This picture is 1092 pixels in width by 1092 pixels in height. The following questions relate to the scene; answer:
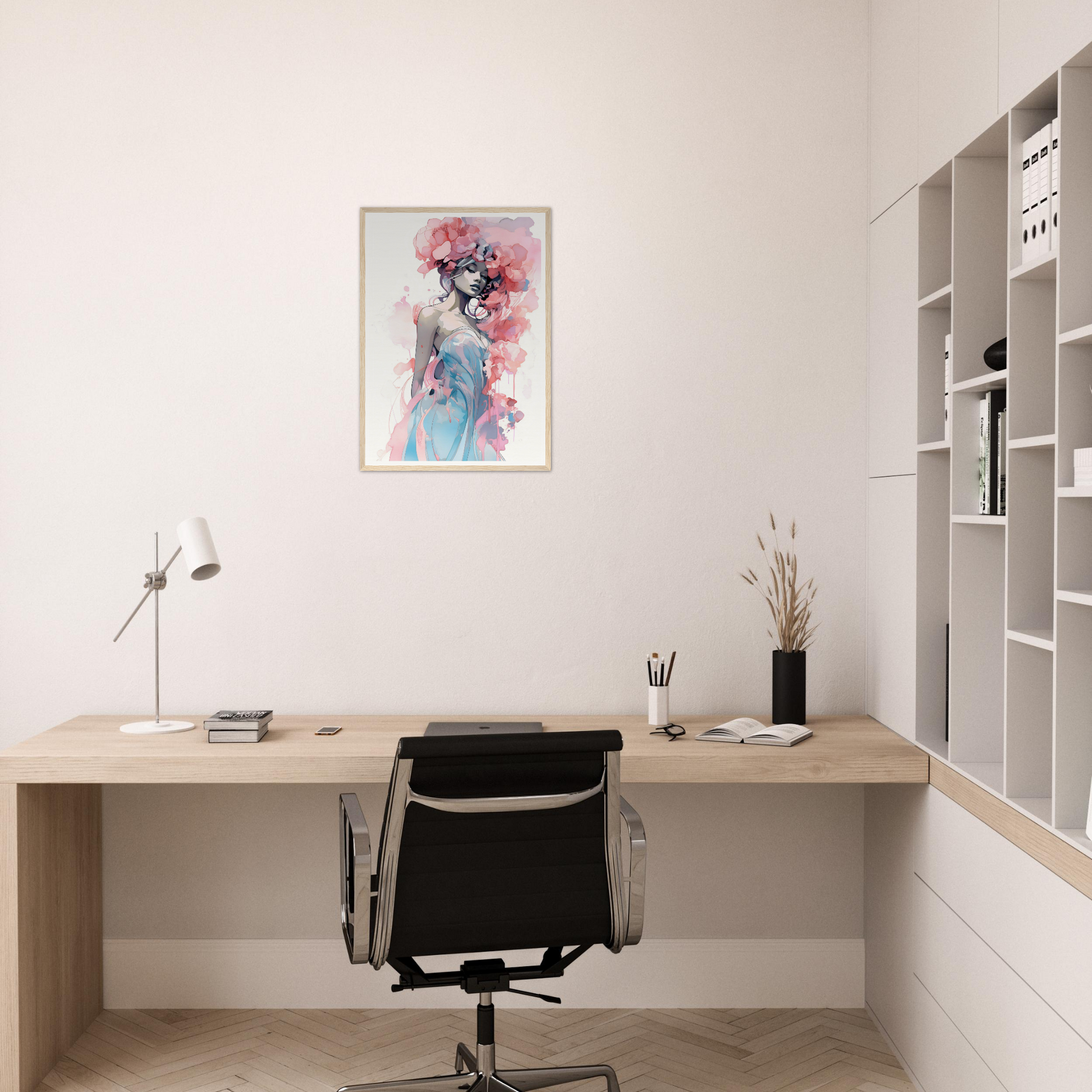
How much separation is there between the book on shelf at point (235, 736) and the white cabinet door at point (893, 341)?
180 centimetres

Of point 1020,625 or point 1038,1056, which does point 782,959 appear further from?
point 1020,625

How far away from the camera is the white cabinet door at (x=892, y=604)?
2557 millimetres

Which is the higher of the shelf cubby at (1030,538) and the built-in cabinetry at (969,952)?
the shelf cubby at (1030,538)

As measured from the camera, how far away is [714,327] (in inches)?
115

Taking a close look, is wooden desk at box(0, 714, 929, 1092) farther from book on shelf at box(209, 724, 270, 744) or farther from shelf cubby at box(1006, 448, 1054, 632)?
shelf cubby at box(1006, 448, 1054, 632)

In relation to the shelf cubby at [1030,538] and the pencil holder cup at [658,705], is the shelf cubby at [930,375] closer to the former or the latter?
the shelf cubby at [1030,538]

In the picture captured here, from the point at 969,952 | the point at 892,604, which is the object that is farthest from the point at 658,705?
the point at 969,952

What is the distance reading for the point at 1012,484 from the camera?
200 cm

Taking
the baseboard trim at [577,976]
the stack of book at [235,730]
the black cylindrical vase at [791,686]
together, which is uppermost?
the black cylindrical vase at [791,686]

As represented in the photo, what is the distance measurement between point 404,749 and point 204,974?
5.28 feet

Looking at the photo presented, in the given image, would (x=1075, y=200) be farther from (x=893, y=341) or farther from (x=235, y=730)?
(x=235, y=730)

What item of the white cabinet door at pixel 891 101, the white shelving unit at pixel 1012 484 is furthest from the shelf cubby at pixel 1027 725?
the white cabinet door at pixel 891 101

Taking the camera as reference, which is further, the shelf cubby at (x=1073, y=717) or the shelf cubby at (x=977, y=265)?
the shelf cubby at (x=977, y=265)

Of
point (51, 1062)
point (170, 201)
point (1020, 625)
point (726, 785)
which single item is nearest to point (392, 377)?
point (170, 201)
